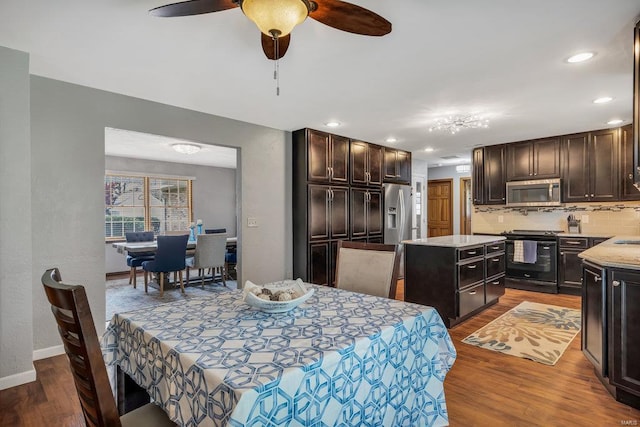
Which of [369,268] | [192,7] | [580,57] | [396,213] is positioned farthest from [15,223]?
[396,213]

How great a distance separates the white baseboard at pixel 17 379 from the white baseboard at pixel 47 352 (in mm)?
391

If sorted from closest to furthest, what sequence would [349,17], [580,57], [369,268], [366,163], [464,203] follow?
[349,17] < [369,268] < [580,57] < [366,163] < [464,203]

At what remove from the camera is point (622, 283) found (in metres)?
2.05

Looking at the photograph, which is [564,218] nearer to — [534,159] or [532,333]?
[534,159]

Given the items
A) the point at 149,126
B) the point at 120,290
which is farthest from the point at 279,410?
the point at 120,290

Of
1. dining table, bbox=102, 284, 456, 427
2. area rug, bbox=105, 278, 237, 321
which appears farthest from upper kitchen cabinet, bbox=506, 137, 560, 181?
area rug, bbox=105, 278, 237, 321

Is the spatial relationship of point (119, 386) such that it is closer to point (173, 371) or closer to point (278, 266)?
point (173, 371)

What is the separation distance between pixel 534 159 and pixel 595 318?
12.0ft

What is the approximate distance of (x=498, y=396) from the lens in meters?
2.20

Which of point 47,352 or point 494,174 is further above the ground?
point 494,174

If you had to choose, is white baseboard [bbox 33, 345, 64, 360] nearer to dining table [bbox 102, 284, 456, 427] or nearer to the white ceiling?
dining table [bbox 102, 284, 456, 427]

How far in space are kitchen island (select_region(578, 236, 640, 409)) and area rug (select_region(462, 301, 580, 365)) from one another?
0.55 meters

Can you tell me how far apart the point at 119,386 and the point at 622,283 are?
2.79m

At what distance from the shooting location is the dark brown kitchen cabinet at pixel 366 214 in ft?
17.1
